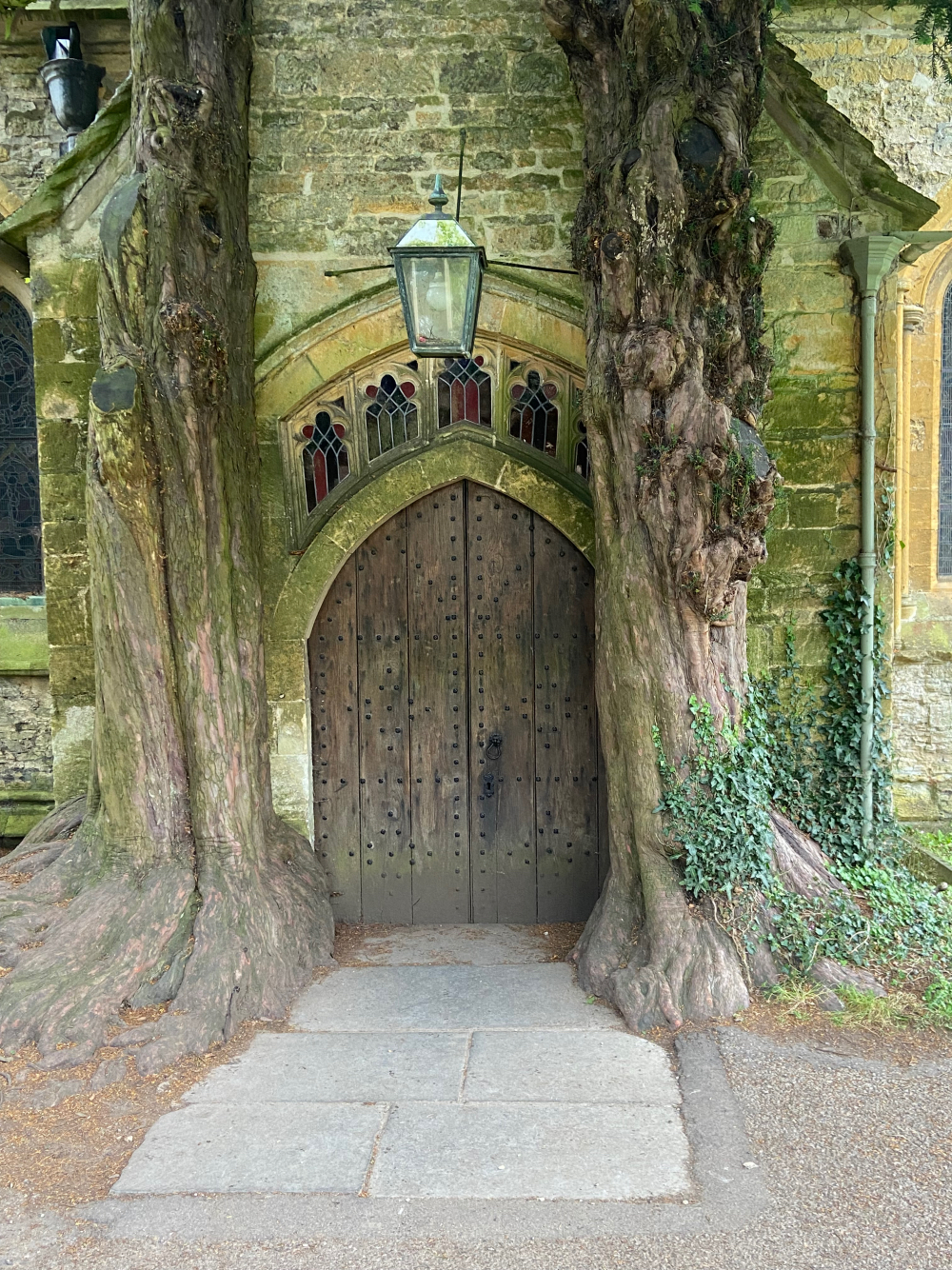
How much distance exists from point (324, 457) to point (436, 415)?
0.63m

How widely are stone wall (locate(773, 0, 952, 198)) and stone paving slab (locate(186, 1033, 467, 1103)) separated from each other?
18.9ft

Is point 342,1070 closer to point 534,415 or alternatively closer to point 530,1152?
point 530,1152

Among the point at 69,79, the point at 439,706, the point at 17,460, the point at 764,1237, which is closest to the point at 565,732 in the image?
the point at 439,706

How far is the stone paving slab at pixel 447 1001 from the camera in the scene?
446cm

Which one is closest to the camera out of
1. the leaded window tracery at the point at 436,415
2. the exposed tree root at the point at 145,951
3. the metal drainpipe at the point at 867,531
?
the exposed tree root at the point at 145,951

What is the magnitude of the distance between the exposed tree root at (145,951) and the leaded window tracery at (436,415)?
1.82m

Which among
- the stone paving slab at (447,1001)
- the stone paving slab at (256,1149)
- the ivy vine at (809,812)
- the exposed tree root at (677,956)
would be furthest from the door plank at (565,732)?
the stone paving slab at (256,1149)

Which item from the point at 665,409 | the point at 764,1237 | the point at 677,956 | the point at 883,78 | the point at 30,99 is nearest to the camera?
the point at 764,1237

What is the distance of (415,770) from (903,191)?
12.4 ft

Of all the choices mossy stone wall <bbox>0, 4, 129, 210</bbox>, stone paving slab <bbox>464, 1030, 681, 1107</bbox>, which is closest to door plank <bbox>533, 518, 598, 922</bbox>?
stone paving slab <bbox>464, 1030, 681, 1107</bbox>

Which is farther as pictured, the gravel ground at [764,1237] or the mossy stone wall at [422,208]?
the mossy stone wall at [422,208]

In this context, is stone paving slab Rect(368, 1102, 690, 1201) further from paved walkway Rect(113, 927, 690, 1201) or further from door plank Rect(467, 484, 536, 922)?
door plank Rect(467, 484, 536, 922)

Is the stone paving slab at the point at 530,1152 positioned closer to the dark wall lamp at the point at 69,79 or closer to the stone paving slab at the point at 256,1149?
the stone paving slab at the point at 256,1149

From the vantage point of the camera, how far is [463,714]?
18.6 ft
